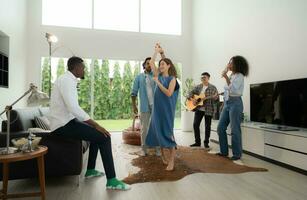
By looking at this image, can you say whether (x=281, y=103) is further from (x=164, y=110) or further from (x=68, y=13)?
(x=68, y=13)

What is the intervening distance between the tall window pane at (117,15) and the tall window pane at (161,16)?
26cm

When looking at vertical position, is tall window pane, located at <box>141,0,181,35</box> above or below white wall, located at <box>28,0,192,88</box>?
above

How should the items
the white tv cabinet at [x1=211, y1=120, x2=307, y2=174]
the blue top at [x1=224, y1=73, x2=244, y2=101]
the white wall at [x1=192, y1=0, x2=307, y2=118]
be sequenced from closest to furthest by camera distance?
the white tv cabinet at [x1=211, y1=120, x2=307, y2=174], the blue top at [x1=224, y1=73, x2=244, y2=101], the white wall at [x1=192, y1=0, x2=307, y2=118]

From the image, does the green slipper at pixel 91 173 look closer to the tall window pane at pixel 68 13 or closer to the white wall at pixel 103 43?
the white wall at pixel 103 43

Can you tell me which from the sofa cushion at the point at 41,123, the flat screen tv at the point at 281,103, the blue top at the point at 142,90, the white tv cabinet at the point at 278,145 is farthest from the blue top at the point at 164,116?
the flat screen tv at the point at 281,103

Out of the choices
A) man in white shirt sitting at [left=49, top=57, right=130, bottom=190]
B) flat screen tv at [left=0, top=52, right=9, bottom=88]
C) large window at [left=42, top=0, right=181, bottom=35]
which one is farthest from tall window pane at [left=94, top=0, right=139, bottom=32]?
man in white shirt sitting at [left=49, top=57, right=130, bottom=190]

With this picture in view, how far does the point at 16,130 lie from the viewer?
2643 mm

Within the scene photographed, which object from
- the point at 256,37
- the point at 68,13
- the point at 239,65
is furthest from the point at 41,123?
the point at 68,13

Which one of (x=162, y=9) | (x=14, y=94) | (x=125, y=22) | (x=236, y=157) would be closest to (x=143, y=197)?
(x=236, y=157)

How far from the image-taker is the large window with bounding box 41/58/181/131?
24.1 ft

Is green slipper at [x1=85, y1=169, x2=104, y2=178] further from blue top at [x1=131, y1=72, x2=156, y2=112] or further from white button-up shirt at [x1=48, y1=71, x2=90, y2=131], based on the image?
blue top at [x1=131, y1=72, x2=156, y2=112]

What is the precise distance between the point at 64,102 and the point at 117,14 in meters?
5.68

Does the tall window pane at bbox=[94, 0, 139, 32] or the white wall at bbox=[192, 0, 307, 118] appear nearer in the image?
the white wall at bbox=[192, 0, 307, 118]

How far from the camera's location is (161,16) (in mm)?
7875
